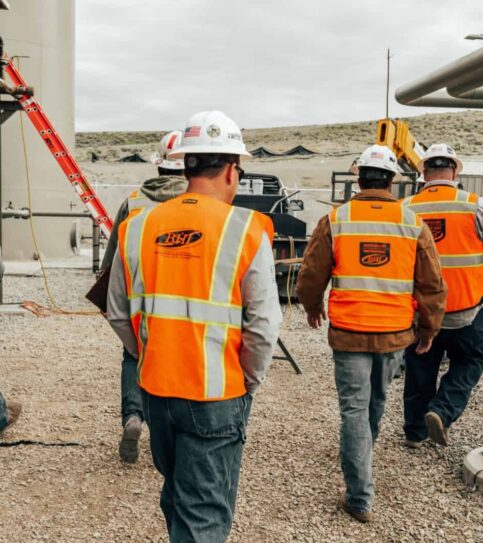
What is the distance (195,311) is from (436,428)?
263 centimetres

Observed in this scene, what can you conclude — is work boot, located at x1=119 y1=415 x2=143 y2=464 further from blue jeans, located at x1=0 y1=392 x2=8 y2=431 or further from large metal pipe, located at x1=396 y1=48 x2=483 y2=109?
large metal pipe, located at x1=396 y1=48 x2=483 y2=109

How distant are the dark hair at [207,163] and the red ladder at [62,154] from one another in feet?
24.8

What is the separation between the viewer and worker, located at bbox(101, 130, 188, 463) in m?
3.96

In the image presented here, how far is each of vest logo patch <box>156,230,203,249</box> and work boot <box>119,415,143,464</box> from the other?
2.12 meters

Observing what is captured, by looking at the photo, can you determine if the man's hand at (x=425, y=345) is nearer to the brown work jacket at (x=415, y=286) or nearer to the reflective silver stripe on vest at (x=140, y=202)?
the brown work jacket at (x=415, y=286)

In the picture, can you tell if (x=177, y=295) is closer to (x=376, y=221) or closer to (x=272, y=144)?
(x=376, y=221)

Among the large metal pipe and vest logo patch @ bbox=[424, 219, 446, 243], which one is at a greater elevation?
the large metal pipe

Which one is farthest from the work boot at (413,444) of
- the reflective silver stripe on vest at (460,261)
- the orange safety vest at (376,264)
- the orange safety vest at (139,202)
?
the orange safety vest at (139,202)

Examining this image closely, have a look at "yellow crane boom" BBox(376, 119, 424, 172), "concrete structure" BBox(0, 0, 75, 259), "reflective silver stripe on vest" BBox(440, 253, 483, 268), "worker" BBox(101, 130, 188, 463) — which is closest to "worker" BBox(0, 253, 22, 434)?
"worker" BBox(101, 130, 188, 463)

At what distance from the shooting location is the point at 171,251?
2330 mm

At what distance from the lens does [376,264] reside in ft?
11.9

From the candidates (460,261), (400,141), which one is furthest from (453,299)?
(400,141)

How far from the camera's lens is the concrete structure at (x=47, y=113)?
14.8 meters

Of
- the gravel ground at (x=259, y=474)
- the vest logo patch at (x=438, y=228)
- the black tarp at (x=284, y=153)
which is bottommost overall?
the gravel ground at (x=259, y=474)
